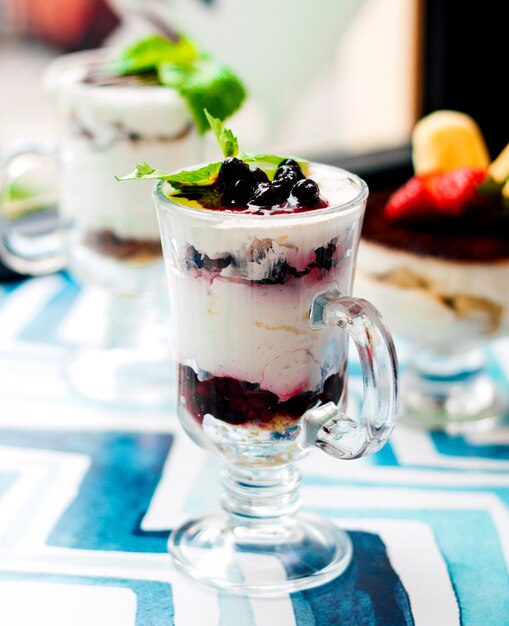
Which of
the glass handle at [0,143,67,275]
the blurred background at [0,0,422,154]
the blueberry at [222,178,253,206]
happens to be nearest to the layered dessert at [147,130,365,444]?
the blueberry at [222,178,253,206]

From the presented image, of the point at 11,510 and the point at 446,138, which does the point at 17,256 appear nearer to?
the point at 11,510

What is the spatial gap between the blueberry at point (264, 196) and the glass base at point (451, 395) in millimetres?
572

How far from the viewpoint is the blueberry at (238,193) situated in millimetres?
972

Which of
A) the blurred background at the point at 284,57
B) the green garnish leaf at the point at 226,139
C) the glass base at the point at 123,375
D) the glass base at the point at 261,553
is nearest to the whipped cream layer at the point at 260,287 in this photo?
the green garnish leaf at the point at 226,139

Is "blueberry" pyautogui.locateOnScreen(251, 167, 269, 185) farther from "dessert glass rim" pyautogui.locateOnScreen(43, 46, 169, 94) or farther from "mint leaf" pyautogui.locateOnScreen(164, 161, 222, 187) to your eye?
"dessert glass rim" pyautogui.locateOnScreen(43, 46, 169, 94)

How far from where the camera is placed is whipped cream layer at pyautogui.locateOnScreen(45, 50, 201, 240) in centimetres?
141

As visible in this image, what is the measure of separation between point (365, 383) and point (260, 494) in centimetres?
20

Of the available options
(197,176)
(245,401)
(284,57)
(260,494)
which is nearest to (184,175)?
(197,176)

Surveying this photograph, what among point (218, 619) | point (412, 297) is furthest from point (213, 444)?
point (412, 297)

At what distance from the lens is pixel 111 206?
146 cm

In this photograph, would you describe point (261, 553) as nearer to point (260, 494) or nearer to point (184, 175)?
point (260, 494)

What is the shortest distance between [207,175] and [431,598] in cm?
50

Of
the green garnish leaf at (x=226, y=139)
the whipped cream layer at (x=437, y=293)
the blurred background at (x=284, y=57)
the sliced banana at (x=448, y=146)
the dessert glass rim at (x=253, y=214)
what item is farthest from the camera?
the blurred background at (x=284, y=57)

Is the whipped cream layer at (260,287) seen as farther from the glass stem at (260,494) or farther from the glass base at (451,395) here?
the glass base at (451,395)
